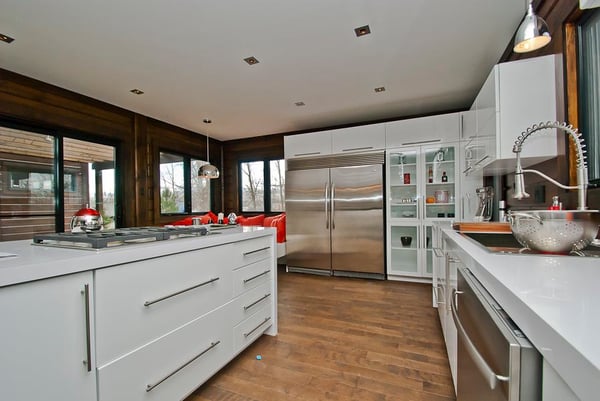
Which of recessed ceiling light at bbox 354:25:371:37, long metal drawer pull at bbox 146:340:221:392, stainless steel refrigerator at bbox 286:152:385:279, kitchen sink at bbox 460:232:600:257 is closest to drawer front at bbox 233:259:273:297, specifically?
long metal drawer pull at bbox 146:340:221:392

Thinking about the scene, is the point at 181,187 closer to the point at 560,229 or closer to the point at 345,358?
the point at 345,358

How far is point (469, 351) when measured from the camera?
86 cm

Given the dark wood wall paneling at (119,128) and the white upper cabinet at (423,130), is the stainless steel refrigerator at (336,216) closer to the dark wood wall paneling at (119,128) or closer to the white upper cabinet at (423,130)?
the white upper cabinet at (423,130)

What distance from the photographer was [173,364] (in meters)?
1.29

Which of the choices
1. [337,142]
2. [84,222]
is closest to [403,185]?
[337,142]

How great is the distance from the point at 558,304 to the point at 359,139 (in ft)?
12.1

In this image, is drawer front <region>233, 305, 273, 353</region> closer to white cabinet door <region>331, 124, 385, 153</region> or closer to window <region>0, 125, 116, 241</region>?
white cabinet door <region>331, 124, 385, 153</region>

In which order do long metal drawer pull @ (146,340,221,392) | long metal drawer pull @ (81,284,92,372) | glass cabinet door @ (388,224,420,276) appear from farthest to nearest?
glass cabinet door @ (388,224,420,276)
long metal drawer pull @ (146,340,221,392)
long metal drawer pull @ (81,284,92,372)

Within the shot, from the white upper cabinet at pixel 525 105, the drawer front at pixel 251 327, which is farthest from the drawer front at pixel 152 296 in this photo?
the white upper cabinet at pixel 525 105

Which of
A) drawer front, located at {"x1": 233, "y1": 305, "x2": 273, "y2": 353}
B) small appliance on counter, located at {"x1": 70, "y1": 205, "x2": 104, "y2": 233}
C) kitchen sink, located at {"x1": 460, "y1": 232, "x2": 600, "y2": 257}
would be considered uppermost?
small appliance on counter, located at {"x1": 70, "y1": 205, "x2": 104, "y2": 233}

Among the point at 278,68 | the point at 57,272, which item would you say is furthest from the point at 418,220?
the point at 57,272

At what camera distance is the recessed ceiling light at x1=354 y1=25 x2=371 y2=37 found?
7.11 ft

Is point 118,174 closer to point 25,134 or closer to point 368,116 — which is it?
point 25,134

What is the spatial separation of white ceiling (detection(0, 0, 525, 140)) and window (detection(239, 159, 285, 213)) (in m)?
1.65
